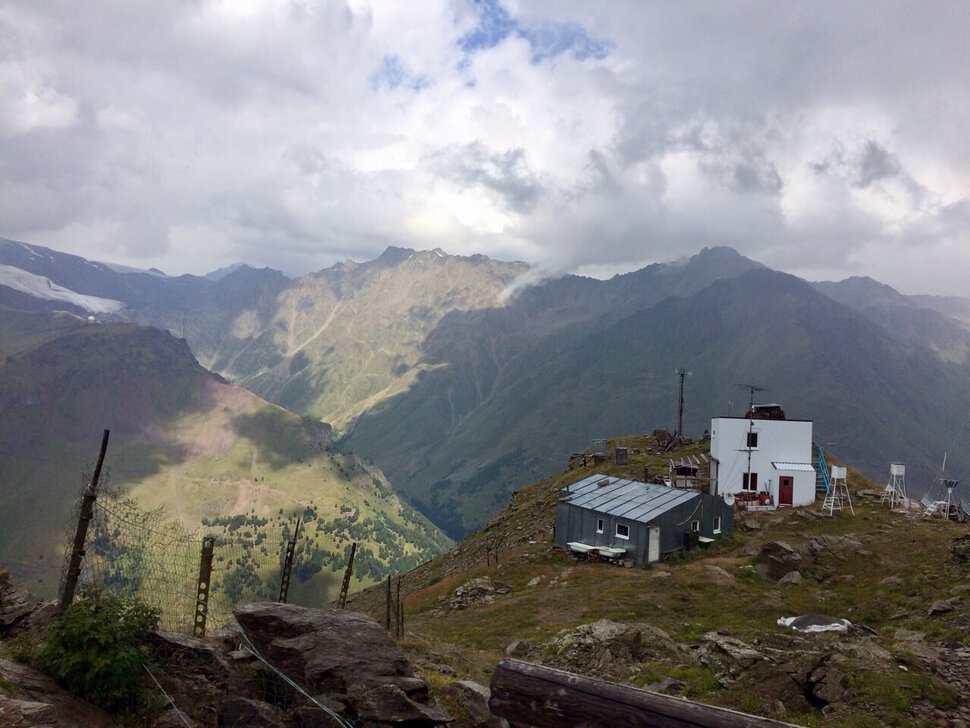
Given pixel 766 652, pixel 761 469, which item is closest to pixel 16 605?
pixel 766 652

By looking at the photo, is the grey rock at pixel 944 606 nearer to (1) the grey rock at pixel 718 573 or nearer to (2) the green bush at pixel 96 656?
(1) the grey rock at pixel 718 573

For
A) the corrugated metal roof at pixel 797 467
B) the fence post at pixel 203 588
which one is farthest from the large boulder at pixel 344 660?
the corrugated metal roof at pixel 797 467

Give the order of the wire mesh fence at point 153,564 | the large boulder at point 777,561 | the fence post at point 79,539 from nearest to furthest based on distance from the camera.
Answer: the fence post at point 79,539 → the wire mesh fence at point 153,564 → the large boulder at point 777,561

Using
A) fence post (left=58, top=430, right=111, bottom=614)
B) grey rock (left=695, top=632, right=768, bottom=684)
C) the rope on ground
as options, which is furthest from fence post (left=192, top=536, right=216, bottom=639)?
grey rock (left=695, top=632, right=768, bottom=684)

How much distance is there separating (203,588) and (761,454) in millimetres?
55656

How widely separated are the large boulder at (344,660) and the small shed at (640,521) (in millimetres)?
35108

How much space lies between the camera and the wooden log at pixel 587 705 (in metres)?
4.99

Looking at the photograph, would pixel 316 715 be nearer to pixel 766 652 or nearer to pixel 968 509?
pixel 766 652

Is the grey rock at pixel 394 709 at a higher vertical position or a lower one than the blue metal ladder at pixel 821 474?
lower

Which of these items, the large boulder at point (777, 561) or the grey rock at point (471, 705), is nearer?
the grey rock at point (471, 705)

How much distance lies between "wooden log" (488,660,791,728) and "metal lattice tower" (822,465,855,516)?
53.3 m

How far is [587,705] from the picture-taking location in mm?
5559

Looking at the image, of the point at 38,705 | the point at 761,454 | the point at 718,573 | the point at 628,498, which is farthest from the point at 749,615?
the point at 761,454

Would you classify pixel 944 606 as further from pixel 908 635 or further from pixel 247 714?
pixel 247 714
